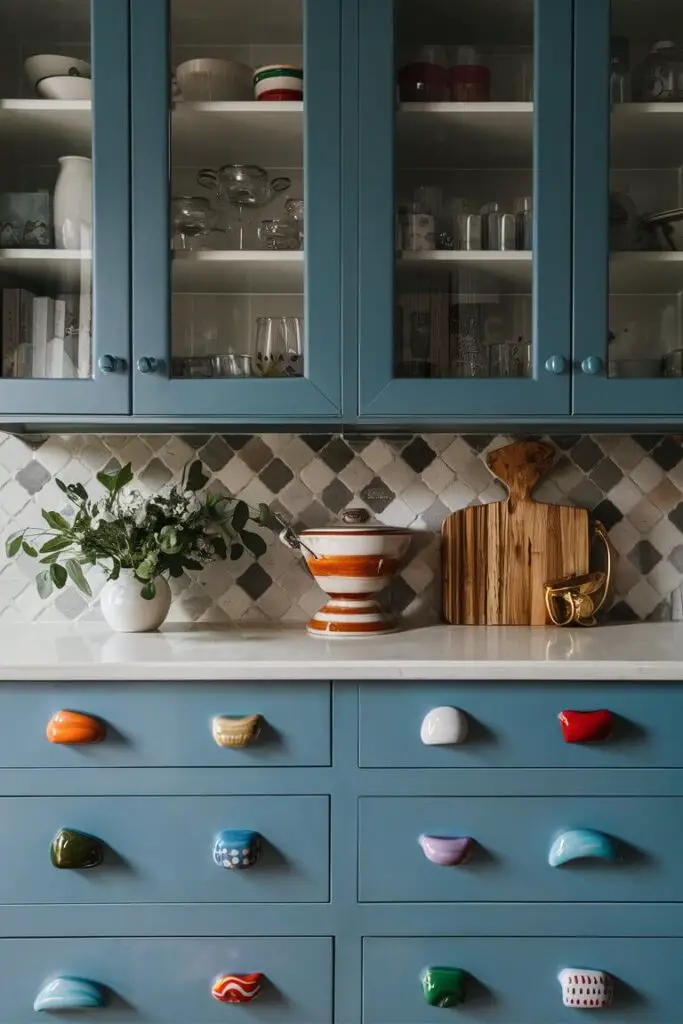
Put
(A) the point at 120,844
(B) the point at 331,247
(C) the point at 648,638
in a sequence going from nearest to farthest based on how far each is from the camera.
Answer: (A) the point at 120,844 → (B) the point at 331,247 → (C) the point at 648,638

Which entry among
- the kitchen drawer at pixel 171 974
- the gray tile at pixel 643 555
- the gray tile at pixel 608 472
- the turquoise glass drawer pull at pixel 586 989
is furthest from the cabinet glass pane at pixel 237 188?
the turquoise glass drawer pull at pixel 586 989

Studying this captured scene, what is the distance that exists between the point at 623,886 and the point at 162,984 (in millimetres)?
807

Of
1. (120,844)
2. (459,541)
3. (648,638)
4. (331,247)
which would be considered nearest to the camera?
(120,844)

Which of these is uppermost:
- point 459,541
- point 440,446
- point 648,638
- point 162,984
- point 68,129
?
point 68,129

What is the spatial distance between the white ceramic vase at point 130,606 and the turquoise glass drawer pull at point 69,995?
2.11ft

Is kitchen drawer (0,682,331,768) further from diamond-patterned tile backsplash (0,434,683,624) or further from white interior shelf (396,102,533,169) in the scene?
white interior shelf (396,102,533,169)

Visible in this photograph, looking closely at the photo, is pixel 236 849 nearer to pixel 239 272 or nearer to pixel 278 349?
pixel 278 349

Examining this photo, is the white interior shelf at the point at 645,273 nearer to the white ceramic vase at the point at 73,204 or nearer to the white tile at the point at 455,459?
the white tile at the point at 455,459

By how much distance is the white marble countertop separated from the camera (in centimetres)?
150

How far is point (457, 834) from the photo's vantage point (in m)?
1.52

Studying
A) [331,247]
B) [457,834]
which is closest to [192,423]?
[331,247]

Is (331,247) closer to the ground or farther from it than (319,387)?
farther from it

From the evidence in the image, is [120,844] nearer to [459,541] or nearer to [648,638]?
[459,541]

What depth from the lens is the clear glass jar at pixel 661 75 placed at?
5.66 feet
